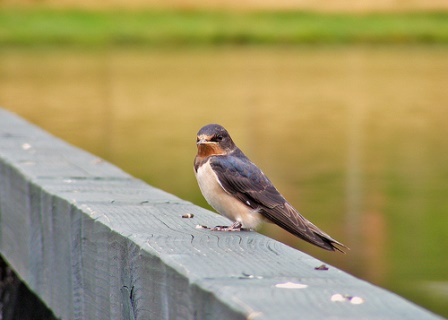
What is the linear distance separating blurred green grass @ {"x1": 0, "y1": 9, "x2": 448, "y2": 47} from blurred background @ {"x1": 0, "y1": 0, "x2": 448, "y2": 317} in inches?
3.9

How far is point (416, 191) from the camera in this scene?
13203 mm

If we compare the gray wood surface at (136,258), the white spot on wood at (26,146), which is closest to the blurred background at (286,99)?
the white spot on wood at (26,146)

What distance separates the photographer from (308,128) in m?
19.7

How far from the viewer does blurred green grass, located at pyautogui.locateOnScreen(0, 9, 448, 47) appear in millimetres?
49688

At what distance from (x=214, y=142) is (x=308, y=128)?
48.9 ft

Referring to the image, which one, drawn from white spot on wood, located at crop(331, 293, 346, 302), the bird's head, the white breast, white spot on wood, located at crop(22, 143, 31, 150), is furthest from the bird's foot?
white spot on wood, located at crop(22, 143, 31, 150)

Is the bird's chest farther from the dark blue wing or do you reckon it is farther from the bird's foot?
the bird's foot

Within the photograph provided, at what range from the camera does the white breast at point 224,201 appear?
448cm

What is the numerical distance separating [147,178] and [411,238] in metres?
4.01

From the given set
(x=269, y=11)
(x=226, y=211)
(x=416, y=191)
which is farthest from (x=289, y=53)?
(x=226, y=211)

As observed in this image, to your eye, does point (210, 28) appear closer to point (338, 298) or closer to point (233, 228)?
point (233, 228)

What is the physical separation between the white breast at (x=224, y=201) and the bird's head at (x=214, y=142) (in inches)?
4.0

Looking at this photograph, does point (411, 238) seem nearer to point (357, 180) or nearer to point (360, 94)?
point (357, 180)

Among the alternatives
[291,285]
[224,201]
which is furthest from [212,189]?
[291,285]
